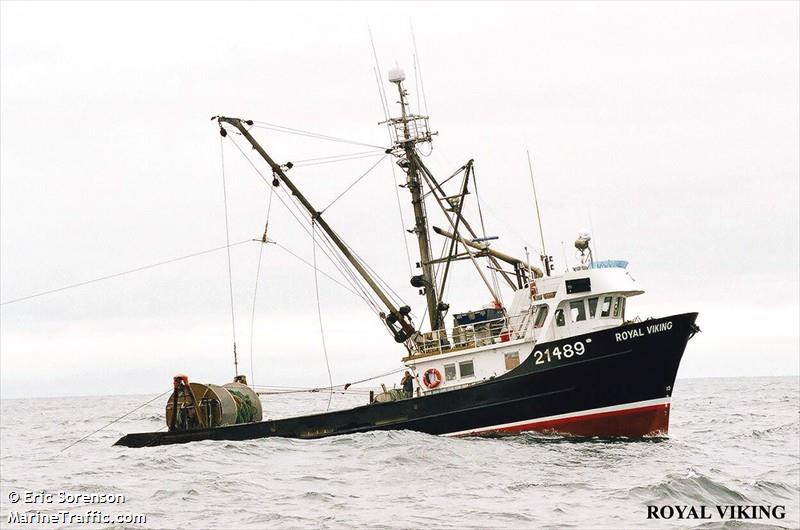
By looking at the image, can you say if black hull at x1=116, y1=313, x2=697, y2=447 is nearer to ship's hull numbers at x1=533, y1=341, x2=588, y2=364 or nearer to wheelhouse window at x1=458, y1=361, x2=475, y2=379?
ship's hull numbers at x1=533, y1=341, x2=588, y2=364

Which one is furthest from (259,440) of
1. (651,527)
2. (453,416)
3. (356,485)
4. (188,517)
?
(651,527)

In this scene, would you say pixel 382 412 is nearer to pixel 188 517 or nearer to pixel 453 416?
pixel 453 416

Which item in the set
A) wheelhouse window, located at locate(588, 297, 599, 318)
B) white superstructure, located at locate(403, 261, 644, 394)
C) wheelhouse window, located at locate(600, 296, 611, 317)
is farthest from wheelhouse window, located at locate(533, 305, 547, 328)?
wheelhouse window, located at locate(600, 296, 611, 317)

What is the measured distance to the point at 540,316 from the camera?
32469 mm

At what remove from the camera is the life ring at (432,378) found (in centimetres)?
3331

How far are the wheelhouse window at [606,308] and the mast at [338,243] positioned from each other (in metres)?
6.98

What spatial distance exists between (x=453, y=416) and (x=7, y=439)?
93.1 ft

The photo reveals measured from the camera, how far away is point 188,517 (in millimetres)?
20375

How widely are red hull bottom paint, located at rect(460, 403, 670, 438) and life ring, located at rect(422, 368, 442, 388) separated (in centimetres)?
253

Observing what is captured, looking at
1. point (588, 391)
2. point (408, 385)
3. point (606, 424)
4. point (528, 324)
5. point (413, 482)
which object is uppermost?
point (528, 324)

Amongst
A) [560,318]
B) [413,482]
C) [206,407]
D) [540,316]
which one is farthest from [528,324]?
[206,407]

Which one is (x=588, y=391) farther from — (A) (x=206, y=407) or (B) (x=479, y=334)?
(A) (x=206, y=407)

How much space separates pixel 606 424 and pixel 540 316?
4.05m

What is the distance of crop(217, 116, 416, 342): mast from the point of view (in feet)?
117
